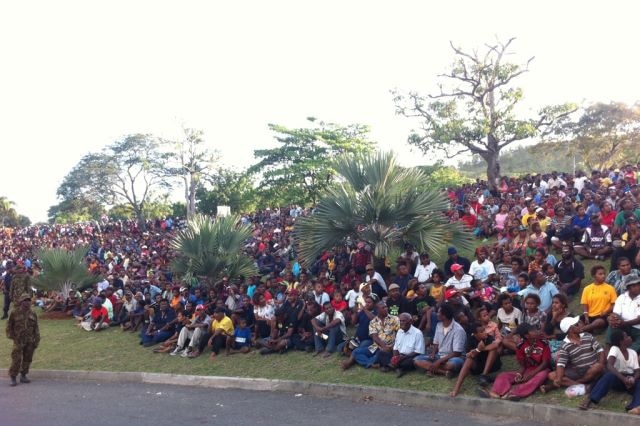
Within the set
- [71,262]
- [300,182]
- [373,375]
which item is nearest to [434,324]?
[373,375]

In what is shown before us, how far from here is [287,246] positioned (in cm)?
2266

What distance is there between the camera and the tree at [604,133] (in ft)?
124

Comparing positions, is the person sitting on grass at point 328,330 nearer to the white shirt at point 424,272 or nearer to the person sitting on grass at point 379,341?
the person sitting on grass at point 379,341

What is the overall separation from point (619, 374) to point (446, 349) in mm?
2604

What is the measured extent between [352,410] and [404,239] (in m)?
6.34

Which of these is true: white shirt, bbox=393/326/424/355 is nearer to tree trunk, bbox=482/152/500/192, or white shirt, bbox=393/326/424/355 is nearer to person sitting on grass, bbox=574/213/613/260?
person sitting on grass, bbox=574/213/613/260

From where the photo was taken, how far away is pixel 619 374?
24.2 feet

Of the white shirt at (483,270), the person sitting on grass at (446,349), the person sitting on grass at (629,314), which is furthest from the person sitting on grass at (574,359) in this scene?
the white shirt at (483,270)

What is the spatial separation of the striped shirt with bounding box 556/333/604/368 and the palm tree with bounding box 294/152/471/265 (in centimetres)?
604

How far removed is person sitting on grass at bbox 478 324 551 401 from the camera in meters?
8.12

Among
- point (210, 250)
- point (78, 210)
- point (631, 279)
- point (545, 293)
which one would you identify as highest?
point (78, 210)

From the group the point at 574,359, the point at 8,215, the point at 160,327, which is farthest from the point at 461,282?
the point at 8,215

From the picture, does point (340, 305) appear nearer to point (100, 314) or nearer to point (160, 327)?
point (160, 327)

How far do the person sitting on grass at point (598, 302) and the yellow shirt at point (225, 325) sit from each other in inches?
275
